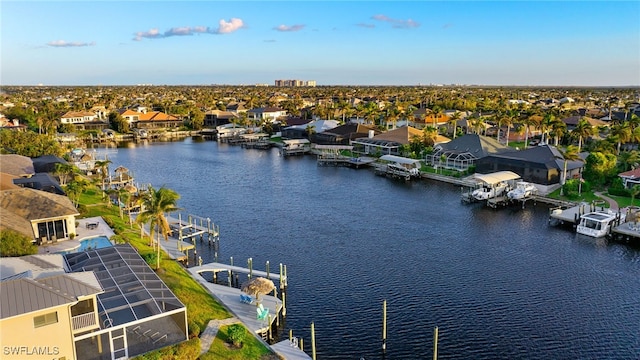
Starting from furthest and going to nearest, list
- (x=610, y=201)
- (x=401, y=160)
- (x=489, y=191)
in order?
1. (x=401, y=160)
2. (x=489, y=191)
3. (x=610, y=201)

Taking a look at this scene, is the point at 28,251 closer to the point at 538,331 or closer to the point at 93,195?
the point at 93,195

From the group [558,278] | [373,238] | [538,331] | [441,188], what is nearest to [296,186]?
[441,188]

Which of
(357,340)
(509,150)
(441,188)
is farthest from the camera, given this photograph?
(509,150)

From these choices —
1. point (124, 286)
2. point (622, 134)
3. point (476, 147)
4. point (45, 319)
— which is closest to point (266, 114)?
point (476, 147)

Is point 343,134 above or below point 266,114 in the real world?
below

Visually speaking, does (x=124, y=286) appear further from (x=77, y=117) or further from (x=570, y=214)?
(x=77, y=117)

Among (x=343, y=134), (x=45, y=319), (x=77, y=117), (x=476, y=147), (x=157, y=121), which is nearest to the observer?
(x=45, y=319)

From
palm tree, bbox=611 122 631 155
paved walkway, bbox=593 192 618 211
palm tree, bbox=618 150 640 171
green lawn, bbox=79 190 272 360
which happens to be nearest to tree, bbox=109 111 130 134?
green lawn, bbox=79 190 272 360

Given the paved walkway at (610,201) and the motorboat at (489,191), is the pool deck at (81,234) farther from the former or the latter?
the paved walkway at (610,201)

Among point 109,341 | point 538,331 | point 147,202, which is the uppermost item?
point 147,202
